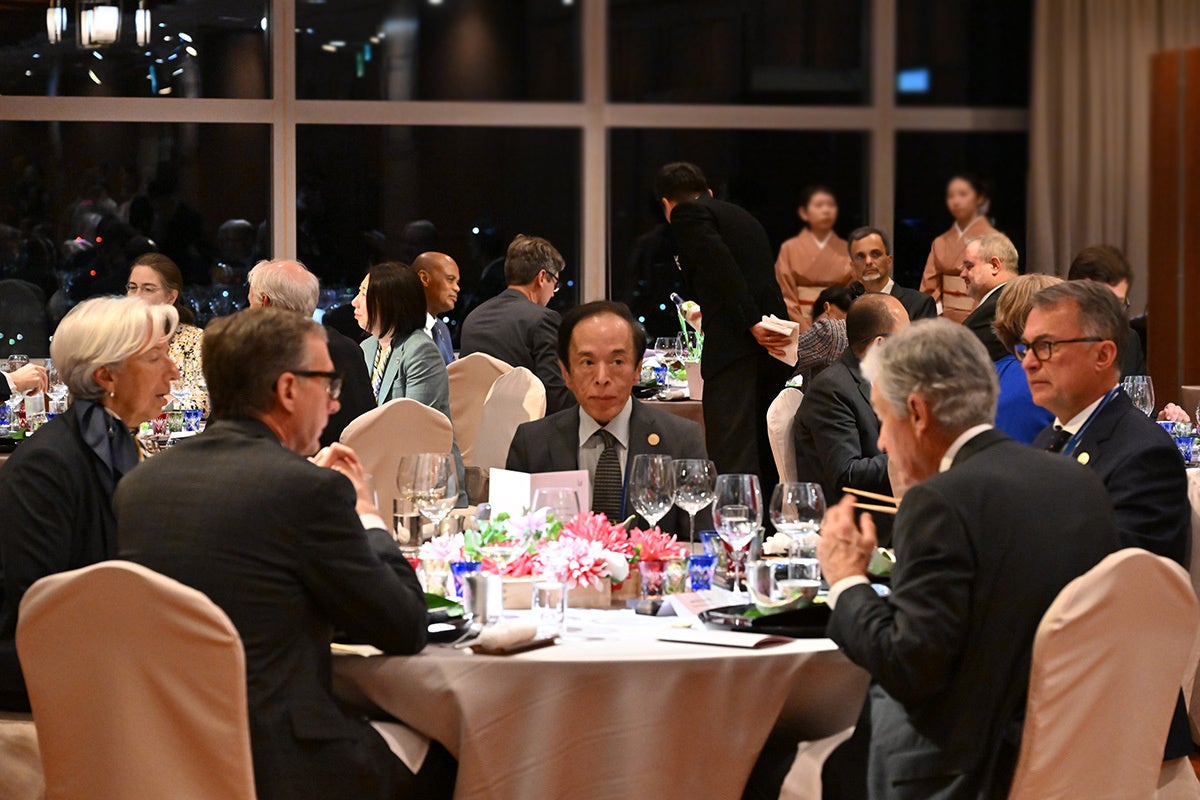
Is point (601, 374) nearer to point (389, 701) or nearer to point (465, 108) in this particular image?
point (389, 701)

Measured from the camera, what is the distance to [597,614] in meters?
3.03

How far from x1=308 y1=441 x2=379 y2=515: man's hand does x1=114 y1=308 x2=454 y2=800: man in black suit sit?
0.68 ft

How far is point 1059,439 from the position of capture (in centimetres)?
344

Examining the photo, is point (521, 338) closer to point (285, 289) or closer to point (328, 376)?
point (285, 289)

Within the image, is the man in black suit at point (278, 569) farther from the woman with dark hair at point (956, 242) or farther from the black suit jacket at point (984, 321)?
the woman with dark hair at point (956, 242)

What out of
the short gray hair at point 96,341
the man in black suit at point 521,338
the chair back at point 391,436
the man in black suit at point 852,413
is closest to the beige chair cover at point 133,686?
the short gray hair at point 96,341

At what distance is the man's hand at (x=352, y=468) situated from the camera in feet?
9.46

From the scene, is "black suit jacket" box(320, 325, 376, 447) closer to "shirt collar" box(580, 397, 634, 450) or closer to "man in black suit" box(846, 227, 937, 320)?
"shirt collar" box(580, 397, 634, 450)

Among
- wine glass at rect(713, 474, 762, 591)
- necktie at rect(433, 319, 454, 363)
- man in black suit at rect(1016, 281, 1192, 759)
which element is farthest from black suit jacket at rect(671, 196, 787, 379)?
wine glass at rect(713, 474, 762, 591)

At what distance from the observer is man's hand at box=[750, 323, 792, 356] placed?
5914 millimetres

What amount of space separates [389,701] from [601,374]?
4.62ft

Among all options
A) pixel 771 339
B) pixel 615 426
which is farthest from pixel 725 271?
pixel 615 426

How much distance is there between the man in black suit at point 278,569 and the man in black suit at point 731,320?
3505 millimetres

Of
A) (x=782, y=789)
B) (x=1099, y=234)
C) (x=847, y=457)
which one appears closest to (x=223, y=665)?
(x=782, y=789)
